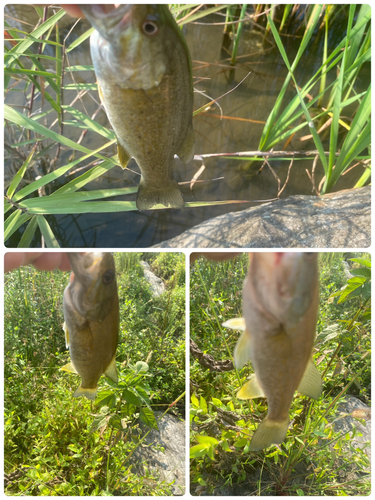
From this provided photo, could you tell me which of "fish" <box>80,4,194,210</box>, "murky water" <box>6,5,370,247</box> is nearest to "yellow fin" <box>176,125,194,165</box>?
"fish" <box>80,4,194,210</box>

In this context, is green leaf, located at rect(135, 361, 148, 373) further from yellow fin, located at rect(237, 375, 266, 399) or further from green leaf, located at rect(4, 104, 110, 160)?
green leaf, located at rect(4, 104, 110, 160)

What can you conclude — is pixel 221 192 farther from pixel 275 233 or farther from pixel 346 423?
pixel 346 423

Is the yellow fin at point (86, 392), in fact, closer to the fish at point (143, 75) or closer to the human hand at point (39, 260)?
the human hand at point (39, 260)

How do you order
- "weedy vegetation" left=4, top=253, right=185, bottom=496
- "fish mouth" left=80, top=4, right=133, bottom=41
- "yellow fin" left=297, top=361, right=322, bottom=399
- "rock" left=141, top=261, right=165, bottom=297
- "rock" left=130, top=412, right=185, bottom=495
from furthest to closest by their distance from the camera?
"rock" left=141, top=261, right=165, bottom=297
"rock" left=130, top=412, right=185, bottom=495
"weedy vegetation" left=4, top=253, right=185, bottom=496
"yellow fin" left=297, top=361, right=322, bottom=399
"fish mouth" left=80, top=4, right=133, bottom=41

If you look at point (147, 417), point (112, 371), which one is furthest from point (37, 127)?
point (147, 417)

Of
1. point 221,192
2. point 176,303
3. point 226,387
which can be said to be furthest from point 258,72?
point 226,387

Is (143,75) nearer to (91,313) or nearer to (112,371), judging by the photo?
(91,313)

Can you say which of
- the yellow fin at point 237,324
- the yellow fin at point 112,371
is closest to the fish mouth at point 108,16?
the yellow fin at point 237,324
